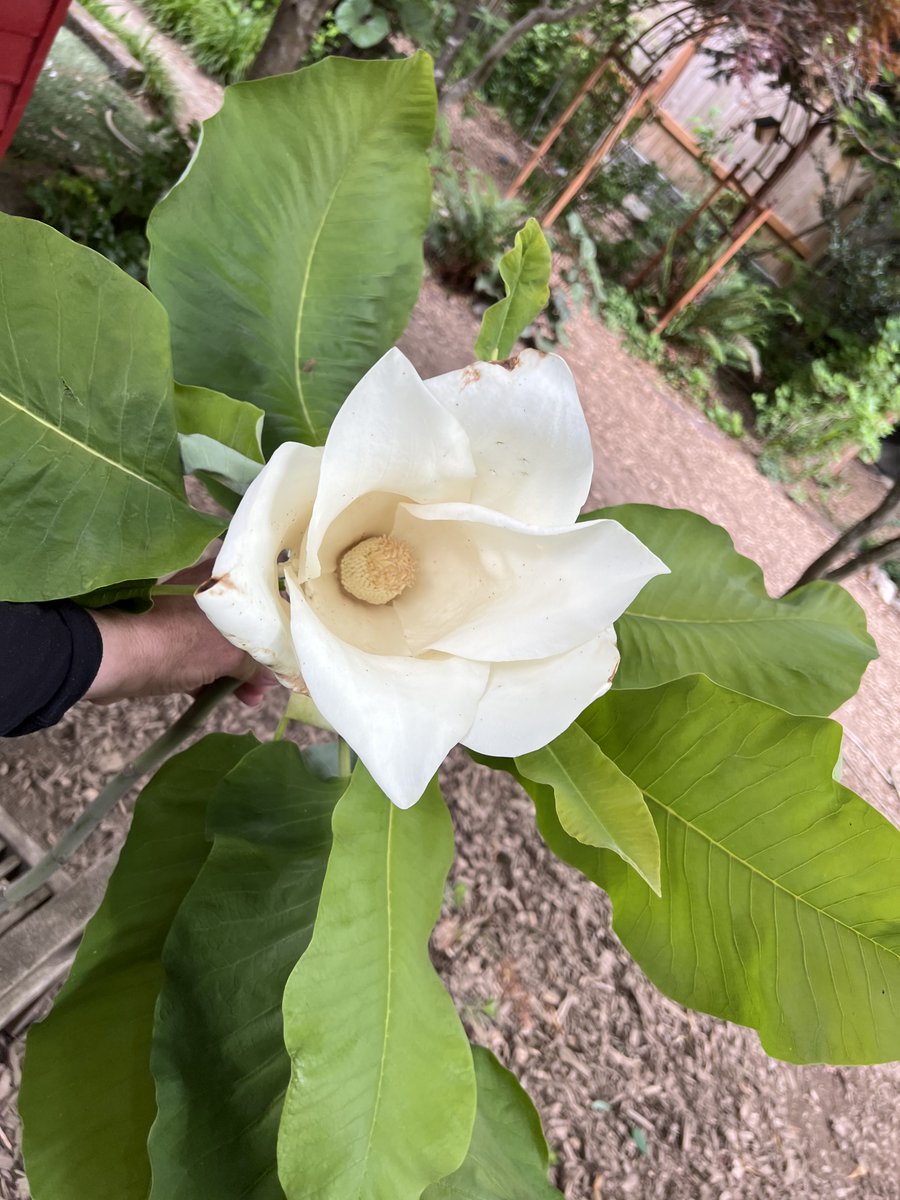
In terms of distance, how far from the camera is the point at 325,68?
2.66 ft

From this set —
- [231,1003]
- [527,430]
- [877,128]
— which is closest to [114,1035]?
[231,1003]

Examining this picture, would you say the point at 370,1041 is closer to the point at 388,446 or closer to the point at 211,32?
the point at 388,446

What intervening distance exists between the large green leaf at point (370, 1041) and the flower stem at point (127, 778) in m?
0.30

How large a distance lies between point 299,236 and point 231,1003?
0.79 meters

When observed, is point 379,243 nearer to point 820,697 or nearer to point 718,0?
point 820,697

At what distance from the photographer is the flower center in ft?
2.56

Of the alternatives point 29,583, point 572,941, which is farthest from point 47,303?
point 572,941

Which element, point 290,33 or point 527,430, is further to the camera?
point 290,33

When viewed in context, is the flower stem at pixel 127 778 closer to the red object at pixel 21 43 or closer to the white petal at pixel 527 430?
the white petal at pixel 527 430

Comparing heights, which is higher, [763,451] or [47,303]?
[47,303]

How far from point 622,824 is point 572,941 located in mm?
1874

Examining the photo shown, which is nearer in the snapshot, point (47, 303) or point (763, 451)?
point (47, 303)

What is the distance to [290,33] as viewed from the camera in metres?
2.28

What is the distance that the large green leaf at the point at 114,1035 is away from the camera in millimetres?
835
